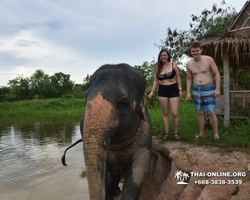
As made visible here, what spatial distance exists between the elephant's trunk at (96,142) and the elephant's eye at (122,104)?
0.17 m

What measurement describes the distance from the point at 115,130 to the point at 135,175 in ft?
2.54

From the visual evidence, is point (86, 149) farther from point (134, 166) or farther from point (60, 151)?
point (60, 151)

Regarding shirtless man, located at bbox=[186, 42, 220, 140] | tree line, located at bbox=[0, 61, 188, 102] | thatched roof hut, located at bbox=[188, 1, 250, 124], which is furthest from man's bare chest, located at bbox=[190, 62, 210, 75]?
tree line, located at bbox=[0, 61, 188, 102]

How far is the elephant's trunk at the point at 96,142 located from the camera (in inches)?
79.8

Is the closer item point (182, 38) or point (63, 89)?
point (182, 38)

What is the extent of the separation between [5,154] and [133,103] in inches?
275

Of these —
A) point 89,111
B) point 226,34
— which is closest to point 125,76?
point 89,111

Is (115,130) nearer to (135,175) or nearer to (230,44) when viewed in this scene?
(135,175)

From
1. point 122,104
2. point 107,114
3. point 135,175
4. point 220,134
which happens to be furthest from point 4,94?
point 107,114

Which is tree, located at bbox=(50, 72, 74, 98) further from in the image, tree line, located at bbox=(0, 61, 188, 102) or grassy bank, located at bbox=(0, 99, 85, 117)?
grassy bank, located at bbox=(0, 99, 85, 117)

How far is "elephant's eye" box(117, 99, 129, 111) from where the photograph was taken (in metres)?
2.29

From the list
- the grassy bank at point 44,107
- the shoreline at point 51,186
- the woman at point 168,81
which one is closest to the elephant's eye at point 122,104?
the woman at point 168,81

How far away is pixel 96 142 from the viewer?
2027 millimetres

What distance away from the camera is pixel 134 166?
281 centimetres
